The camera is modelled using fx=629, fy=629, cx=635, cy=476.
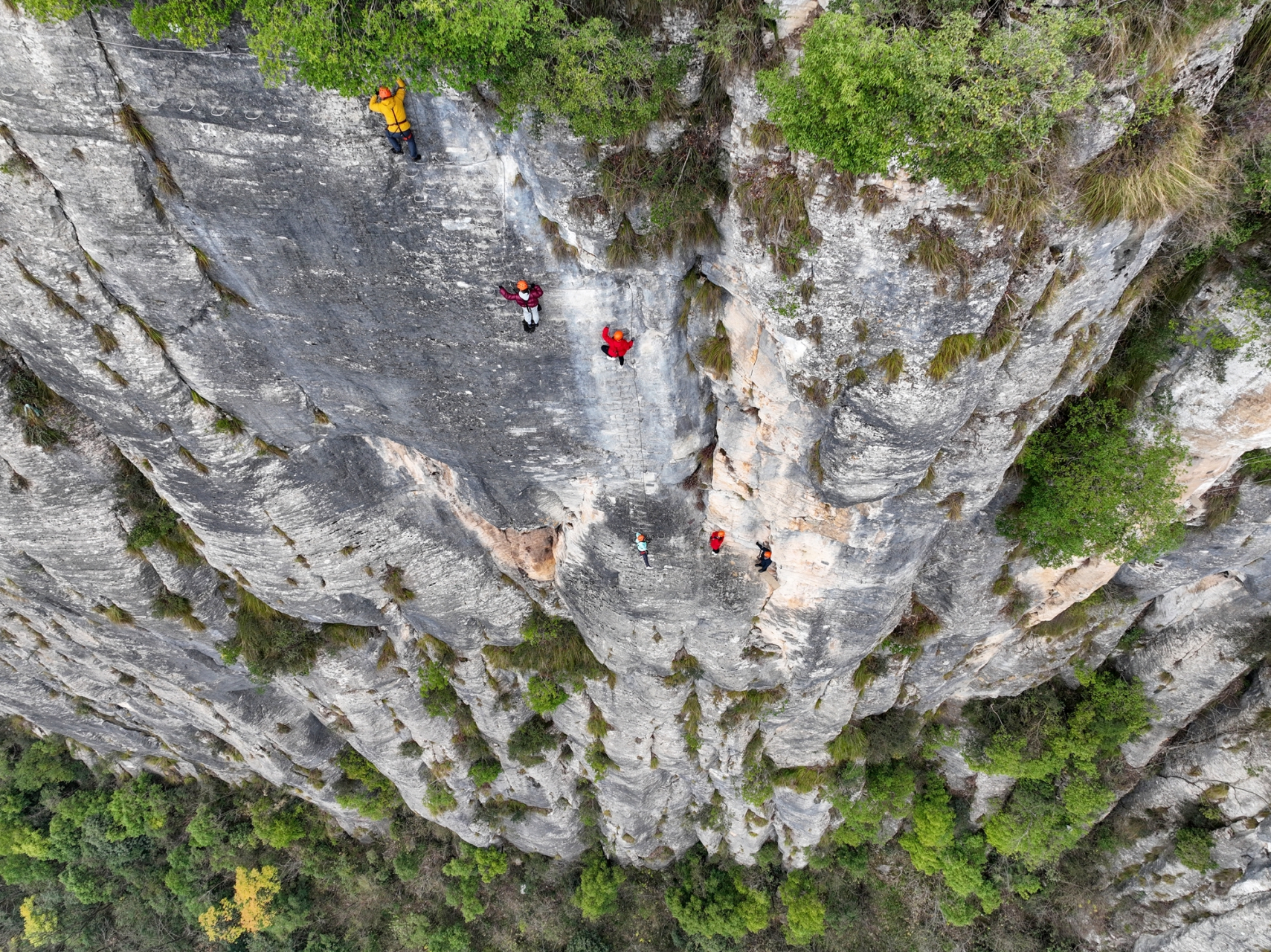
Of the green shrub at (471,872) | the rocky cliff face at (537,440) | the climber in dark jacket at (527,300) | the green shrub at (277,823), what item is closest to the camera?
the rocky cliff face at (537,440)

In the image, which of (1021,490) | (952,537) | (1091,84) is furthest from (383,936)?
(1091,84)

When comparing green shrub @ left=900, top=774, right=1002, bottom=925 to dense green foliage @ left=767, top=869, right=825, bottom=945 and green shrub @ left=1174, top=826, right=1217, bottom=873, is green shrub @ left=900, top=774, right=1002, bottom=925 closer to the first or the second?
dense green foliage @ left=767, top=869, right=825, bottom=945

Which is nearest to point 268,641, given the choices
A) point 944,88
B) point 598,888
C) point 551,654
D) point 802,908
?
point 551,654

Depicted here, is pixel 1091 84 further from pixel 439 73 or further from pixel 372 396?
pixel 372 396

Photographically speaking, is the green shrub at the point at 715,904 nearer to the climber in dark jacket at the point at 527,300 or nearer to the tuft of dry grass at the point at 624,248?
the climber in dark jacket at the point at 527,300

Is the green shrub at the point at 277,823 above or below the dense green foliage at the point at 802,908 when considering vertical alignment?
above

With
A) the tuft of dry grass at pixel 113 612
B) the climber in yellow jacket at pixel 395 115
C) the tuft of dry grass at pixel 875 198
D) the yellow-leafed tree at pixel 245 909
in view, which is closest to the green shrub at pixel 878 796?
the tuft of dry grass at pixel 875 198

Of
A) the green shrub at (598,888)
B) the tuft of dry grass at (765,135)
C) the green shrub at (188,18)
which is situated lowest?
the green shrub at (598,888)

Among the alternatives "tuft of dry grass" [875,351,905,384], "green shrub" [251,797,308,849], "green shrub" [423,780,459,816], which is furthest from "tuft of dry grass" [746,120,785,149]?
"green shrub" [251,797,308,849]
